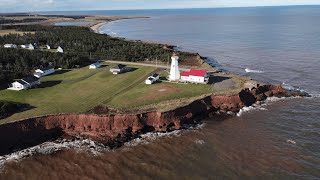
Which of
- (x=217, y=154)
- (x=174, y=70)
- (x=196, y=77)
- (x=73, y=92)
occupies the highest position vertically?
(x=174, y=70)

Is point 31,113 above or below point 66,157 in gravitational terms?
above

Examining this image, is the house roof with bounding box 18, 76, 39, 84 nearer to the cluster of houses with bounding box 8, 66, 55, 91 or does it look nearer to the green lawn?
the cluster of houses with bounding box 8, 66, 55, 91

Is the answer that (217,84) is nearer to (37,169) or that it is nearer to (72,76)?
(72,76)

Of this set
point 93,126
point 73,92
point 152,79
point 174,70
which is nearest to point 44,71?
point 73,92

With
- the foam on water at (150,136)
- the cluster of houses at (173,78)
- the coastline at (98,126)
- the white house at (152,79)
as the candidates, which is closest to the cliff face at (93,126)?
the coastline at (98,126)

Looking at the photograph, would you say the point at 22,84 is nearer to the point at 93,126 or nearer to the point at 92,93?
the point at 92,93

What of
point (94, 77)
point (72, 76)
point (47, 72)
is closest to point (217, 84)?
point (94, 77)

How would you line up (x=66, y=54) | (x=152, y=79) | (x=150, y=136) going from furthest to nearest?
(x=66, y=54) < (x=152, y=79) < (x=150, y=136)

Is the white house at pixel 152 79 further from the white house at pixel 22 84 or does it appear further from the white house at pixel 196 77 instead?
the white house at pixel 22 84

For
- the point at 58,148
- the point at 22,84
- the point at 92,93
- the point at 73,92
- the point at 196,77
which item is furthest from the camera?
the point at 196,77
